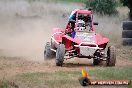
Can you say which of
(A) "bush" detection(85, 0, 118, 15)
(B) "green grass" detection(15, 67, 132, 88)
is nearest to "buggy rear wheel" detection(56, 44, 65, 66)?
(B) "green grass" detection(15, 67, 132, 88)

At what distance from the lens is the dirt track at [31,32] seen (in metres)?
15.5

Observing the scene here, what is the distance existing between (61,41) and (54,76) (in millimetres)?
4081

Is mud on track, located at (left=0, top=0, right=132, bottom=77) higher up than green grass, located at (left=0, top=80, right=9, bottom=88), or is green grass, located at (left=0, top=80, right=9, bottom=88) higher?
green grass, located at (left=0, top=80, right=9, bottom=88)

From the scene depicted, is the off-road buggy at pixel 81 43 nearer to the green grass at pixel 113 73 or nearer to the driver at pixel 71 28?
the driver at pixel 71 28

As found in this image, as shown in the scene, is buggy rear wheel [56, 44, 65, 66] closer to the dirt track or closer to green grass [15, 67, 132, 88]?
the dirt track

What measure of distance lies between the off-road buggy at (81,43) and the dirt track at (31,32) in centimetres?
38

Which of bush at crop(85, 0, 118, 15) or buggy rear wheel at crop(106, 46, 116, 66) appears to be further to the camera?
bush at crop(85, 0, 118, 15)

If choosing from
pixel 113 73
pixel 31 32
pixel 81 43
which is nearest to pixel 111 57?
pixel 81 43

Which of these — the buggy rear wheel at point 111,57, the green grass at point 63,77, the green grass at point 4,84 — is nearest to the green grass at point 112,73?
the green grass at point 63,77

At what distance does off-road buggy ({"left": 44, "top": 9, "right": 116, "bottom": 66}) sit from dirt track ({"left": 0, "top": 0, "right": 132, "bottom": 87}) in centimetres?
38

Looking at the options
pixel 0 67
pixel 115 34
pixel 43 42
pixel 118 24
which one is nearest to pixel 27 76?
pixel 0 67

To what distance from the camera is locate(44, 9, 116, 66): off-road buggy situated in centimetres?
1591

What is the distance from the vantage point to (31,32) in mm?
27422

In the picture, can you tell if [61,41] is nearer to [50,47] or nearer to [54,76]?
[50,47]
